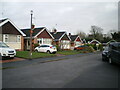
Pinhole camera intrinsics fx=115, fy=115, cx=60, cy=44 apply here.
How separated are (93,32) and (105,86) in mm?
63877

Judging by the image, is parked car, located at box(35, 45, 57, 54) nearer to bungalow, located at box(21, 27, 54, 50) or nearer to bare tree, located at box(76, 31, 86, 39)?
Answer: bungalow, located at box(21, 27, 54, 50)

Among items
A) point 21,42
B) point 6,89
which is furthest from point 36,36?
point 6,89

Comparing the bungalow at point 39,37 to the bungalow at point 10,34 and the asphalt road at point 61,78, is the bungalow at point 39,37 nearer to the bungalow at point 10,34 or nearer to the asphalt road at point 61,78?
the bungalow at point 10,34

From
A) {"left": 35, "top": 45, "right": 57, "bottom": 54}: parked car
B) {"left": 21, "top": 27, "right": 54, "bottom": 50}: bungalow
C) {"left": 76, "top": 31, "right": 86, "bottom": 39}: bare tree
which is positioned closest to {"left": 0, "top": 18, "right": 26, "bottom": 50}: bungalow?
{"left": 21, "top": 27, "right": 54, "bottom": 50}: bungalow

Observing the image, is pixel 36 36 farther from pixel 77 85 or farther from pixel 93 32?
pixel 93 32

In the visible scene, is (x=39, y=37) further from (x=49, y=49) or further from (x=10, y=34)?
(x=49, y=49)

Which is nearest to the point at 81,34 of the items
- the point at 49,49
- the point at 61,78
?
the point at 49,49

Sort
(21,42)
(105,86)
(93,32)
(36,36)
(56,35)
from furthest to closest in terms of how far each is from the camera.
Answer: (93,32)
(56,35)
(36,36)
(21,42)
(105,86)

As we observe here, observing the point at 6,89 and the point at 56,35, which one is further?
the point at 56,35

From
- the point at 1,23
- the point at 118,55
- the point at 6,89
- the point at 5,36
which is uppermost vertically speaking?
the point at 1,23

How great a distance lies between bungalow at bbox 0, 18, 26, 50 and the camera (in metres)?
18.8

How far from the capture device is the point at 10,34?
65.6ft

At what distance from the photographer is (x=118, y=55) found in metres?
8.28

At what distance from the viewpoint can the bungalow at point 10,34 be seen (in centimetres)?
1883
